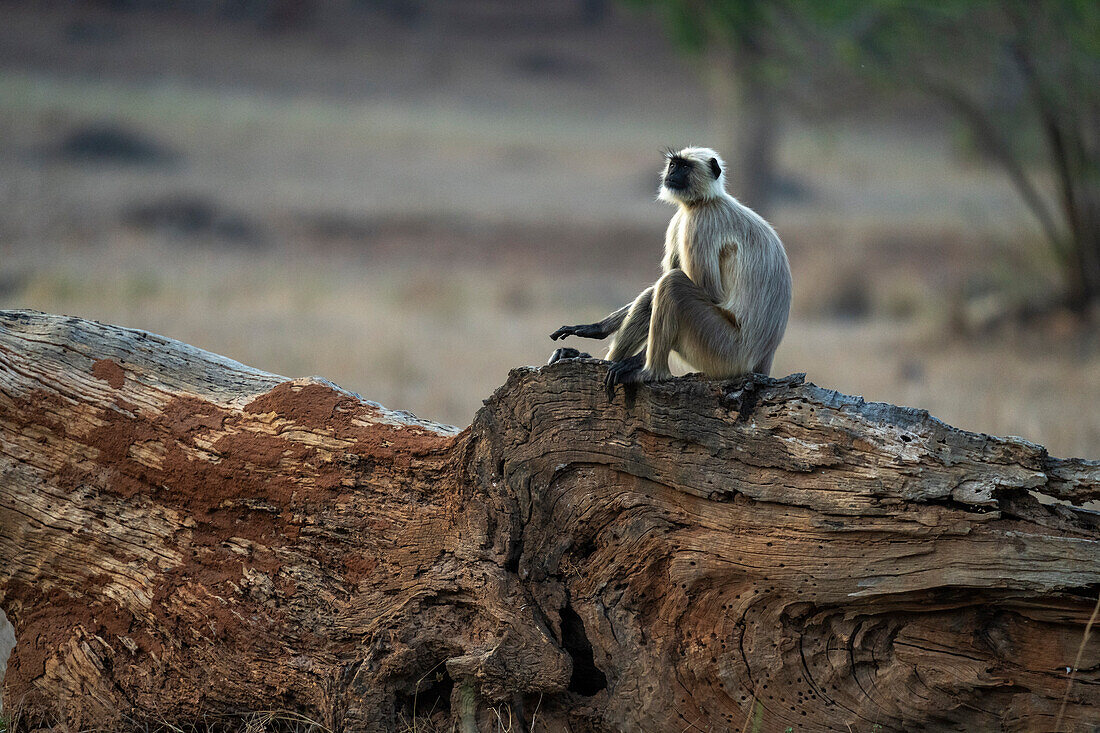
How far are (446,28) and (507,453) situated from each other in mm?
45302

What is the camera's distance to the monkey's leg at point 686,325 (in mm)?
4555

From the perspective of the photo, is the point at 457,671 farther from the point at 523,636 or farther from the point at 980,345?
the point at 980,345

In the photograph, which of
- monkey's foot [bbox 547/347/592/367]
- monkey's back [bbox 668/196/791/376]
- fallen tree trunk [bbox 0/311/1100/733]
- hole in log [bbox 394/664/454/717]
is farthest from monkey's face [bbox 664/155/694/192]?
hole in log [bbox 394/664/454/717]

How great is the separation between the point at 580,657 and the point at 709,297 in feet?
5.76

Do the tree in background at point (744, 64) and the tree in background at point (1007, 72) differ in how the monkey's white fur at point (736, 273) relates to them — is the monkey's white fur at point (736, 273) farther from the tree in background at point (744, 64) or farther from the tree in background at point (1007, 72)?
the tree in background at point (744, 64)

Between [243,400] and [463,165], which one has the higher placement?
[463,165]

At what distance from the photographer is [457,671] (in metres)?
4.09

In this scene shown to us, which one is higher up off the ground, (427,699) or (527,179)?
(527,179)

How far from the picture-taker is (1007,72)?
13.6 m

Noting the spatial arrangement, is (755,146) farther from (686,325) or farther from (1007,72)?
(686,325)

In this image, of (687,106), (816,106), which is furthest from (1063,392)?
(687,106)

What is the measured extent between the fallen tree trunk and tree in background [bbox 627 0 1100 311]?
35.9 feet

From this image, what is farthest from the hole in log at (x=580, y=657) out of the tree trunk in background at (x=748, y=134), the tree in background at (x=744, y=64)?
the tree trunk in background at (x=748, y=134)

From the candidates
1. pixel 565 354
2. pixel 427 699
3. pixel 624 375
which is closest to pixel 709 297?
pixel 565 354
